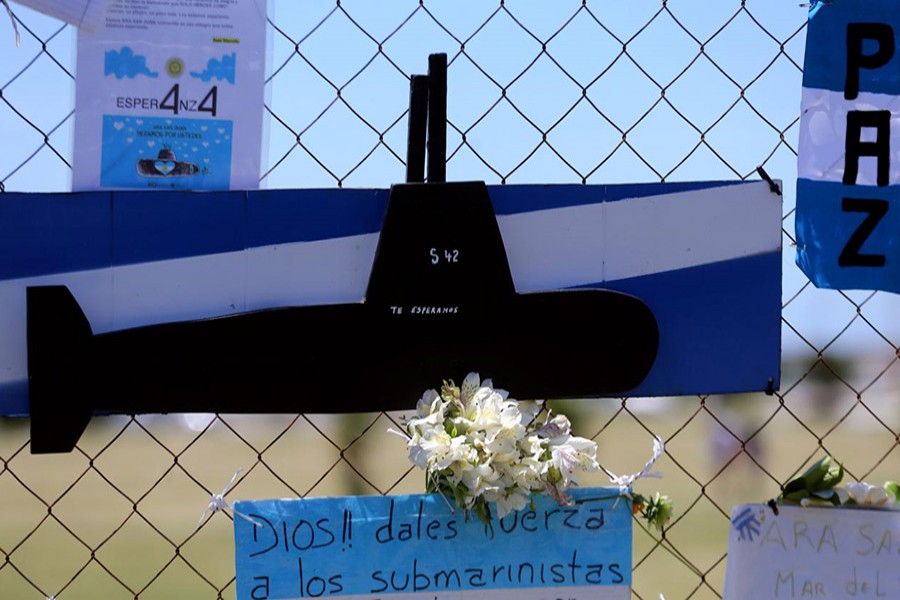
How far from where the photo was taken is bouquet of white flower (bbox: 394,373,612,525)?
64.6 inches

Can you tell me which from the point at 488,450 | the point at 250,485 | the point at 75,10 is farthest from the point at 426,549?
the point at 250,485

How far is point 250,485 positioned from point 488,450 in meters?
25.4

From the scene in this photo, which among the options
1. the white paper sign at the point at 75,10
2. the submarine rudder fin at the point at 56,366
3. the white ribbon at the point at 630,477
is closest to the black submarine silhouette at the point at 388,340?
the submarine rudder fin at the point at 56,366

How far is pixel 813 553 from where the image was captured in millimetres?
1943

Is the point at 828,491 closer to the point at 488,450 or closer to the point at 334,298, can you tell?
the point at 488,450

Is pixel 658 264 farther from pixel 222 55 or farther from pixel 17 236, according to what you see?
pixel 17 236

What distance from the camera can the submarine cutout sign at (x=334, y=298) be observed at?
1.70m

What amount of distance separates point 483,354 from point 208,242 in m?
0.48

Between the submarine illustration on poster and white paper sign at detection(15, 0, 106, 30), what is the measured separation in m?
0.22

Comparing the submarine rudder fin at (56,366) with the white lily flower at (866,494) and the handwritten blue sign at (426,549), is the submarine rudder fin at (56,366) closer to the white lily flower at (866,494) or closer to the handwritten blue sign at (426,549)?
the handwritten blue sign at (426,549)

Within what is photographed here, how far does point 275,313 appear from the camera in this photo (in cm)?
174

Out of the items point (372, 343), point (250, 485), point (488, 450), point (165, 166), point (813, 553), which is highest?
point (165, 166)

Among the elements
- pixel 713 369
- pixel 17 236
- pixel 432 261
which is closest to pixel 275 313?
pixel 432 261

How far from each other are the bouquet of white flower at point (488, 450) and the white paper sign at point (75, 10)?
0.80 metres
